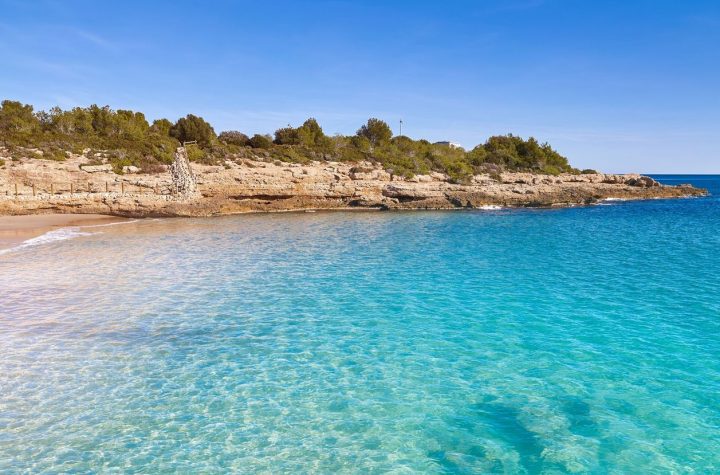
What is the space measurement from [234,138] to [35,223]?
37.2 meters

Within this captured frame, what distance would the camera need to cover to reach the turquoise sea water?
6.96 meters

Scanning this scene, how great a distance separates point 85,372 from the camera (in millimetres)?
9547

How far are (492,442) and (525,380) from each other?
97.6 inches

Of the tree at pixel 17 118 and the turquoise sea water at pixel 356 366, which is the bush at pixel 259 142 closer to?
the tree at pixel 17 118

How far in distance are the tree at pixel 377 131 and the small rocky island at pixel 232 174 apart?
205 centimetres

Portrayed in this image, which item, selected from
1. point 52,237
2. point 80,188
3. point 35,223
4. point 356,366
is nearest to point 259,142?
point 80,188

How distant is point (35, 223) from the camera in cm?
3328

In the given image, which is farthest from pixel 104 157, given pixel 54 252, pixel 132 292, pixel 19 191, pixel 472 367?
pixel 472 367

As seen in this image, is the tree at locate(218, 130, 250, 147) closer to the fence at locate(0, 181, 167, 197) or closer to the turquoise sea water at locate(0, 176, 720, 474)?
the fence at locate(0, 181, 167, 197)

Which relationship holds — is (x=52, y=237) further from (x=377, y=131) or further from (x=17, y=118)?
(x=377, y=131)

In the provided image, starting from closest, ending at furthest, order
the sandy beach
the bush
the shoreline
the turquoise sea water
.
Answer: the turquoise sea water, the sandy beach, the shoreline, the bush

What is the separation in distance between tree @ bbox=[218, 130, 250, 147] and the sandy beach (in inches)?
1162

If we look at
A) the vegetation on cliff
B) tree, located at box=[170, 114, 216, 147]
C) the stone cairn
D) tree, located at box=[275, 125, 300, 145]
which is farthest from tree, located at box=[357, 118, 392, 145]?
the stone cairn

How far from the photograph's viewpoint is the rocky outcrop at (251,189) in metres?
39.7
